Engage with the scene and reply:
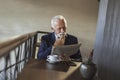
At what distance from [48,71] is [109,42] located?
0.54m

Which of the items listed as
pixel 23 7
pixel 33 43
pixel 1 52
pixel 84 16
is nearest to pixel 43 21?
pixel 23 7

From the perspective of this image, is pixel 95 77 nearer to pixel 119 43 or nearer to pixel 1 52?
pixel 119 43

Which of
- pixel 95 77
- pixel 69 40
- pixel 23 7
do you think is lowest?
pixel 95 77

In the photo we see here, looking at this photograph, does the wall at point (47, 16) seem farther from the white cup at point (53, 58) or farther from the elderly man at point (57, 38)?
the white cup at point (53, 58)

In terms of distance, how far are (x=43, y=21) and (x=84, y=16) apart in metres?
0.80

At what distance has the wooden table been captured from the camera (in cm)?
184

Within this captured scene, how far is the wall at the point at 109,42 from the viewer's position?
5.81ft

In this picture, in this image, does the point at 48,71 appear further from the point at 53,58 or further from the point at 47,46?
the point at 47,46

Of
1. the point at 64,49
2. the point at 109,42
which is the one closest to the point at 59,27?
the point at 64,49

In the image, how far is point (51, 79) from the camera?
1.79 m

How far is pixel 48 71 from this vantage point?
6.66ft

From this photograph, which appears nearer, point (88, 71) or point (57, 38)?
point (88, 71)

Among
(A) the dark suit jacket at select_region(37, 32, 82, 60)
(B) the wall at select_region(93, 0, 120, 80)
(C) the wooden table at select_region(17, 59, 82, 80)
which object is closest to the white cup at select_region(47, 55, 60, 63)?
(C) the wooden table at select_region(17, 59, 82, 80)

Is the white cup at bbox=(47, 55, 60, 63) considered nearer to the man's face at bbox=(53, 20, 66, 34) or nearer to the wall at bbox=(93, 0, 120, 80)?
the wall at bbox=(93, 0, 120, 80)
